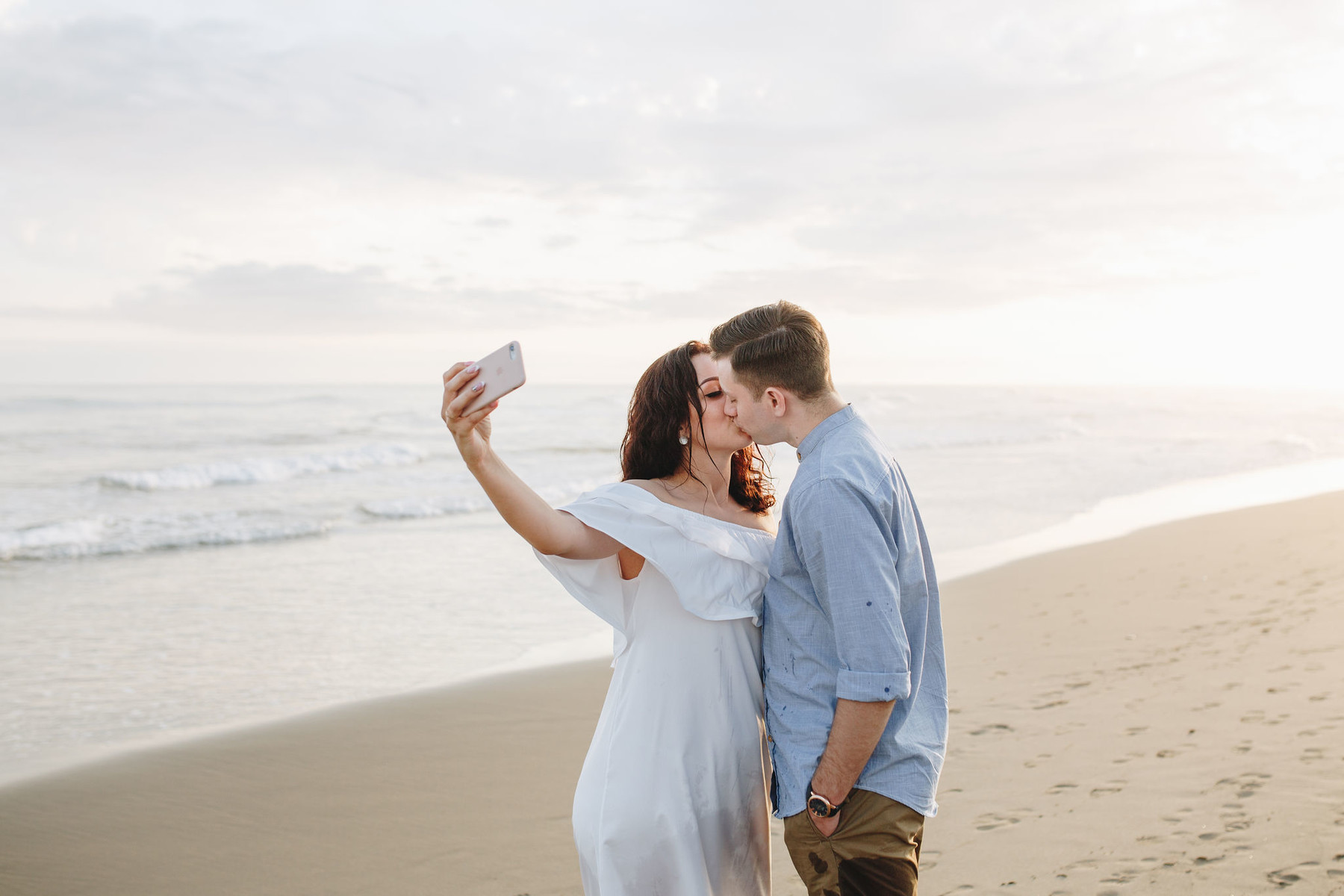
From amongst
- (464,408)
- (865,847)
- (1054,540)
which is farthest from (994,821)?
(1054,540)

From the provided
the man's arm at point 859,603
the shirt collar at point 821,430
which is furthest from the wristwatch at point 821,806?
the shirt collar at point 821,430

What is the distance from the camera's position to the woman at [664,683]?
220cm

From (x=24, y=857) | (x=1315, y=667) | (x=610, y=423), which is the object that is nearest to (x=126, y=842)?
(x=24, y=857)

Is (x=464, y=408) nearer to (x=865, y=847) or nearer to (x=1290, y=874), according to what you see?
(x=865, y=847)

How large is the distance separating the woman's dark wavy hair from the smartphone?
1.98ft

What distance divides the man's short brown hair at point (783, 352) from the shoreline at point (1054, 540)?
5.17m

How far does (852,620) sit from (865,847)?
53cm

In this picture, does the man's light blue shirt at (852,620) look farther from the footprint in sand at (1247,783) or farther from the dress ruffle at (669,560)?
the footprint in sand at (1247,783)

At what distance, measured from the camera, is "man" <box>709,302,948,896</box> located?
1864 millimetres

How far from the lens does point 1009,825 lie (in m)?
4.40

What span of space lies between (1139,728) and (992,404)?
50667 mm

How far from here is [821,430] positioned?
2.07 meters

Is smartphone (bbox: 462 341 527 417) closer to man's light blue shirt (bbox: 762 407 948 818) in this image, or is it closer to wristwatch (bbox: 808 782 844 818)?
man's light blue shirt (bbox: 762 407 948 818)

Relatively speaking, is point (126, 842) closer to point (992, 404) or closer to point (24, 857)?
point (24, 857)
